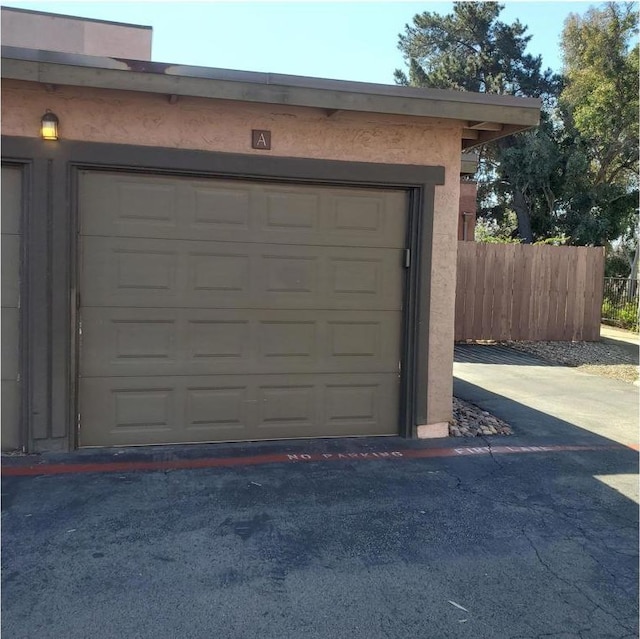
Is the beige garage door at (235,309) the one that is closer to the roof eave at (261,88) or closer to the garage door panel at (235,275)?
the garage door panel at (235,275)

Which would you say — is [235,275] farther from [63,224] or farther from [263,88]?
[263,88]

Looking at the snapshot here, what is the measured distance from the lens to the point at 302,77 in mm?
4852

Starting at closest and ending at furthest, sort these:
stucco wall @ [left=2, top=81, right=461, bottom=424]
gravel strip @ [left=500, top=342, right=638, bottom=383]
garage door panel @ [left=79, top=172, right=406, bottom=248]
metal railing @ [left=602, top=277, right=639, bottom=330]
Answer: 1. stucco wall @ [left=2, top=81, right=461, bottom=424]
2. garage door panel @ [left=79, top=172, right=406, bottom=248]
3. gravel strip @ [left=500, top=342, right=638, bottom=383]
4. metal railing @ [left=602, top=277, right=639, bottom=330]

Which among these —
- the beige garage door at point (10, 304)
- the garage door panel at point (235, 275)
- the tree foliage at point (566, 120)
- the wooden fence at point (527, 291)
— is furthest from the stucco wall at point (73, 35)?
the tree foliage at point (566, 120)

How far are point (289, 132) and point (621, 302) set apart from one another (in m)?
15.4

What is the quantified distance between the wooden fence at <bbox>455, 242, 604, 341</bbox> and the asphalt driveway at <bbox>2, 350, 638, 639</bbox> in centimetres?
780

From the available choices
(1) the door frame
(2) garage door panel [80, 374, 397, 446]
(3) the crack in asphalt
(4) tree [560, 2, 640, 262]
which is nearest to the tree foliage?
(4) tree [560, 2, 640, 262]

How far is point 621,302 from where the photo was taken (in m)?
17.6

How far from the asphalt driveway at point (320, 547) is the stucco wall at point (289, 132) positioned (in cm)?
153

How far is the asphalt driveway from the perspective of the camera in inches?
113

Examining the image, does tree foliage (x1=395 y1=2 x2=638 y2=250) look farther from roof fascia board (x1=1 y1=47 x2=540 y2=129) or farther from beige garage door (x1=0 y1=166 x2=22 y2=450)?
beige garage door (x1=0 y1=166 x2=22 y2=450)

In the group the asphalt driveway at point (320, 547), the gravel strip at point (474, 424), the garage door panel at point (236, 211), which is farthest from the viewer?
the gravel strip at point (474, 424)

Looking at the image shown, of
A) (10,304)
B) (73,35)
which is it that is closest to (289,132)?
(10,304)

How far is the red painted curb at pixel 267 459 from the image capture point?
4707 millimetres
